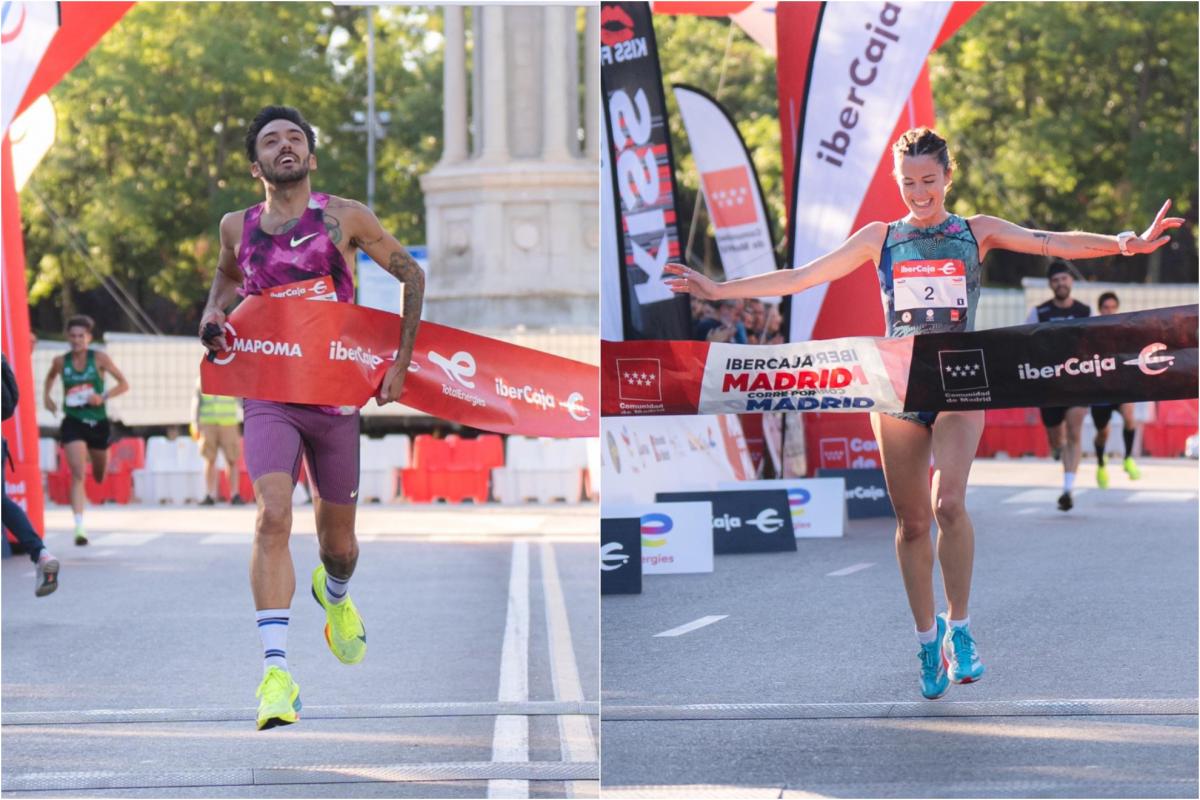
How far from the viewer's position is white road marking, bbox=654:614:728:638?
6957 mm

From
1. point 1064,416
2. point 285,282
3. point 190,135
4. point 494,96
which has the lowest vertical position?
point 1064,416

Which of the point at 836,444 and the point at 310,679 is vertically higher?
the point at 836,444

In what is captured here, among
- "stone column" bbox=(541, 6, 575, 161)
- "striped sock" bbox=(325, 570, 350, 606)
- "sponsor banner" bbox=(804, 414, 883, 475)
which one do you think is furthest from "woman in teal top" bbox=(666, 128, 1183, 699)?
"stone column" bbox=(541, 6, 575, 161)

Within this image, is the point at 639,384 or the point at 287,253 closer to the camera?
the point at 639,384

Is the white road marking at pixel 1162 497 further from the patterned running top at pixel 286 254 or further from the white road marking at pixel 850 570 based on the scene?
the patterned running top at pixel 286 254

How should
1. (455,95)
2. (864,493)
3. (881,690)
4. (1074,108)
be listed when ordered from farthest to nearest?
(1074,108) < (455,95) < (864,493) < (881,690)

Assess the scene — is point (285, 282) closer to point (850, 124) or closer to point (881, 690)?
point (881, 690)

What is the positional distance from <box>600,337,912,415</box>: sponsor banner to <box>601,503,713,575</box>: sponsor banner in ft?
8.36

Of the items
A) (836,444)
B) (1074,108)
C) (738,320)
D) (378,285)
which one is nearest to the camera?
(836,444)

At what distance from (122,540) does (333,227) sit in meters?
10.9

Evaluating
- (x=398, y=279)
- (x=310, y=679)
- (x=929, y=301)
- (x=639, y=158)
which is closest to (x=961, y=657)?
(x=929, y=301)

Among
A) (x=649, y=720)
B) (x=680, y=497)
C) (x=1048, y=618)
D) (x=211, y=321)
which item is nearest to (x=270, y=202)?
(x=211, y=321)

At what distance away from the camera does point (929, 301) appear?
19.3 ft

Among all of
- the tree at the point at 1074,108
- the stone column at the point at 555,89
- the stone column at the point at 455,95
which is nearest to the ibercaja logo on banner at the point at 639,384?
the stone column at the point at 555,89
